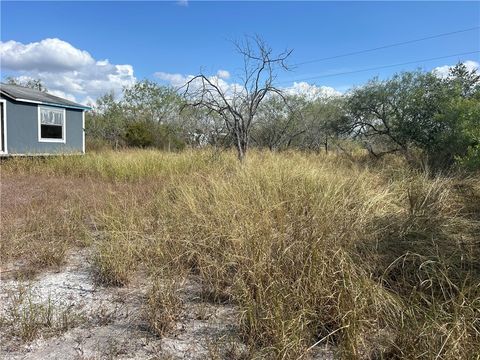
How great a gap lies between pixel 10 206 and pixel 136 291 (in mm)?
3712

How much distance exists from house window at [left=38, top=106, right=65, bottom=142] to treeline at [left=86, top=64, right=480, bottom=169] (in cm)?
422

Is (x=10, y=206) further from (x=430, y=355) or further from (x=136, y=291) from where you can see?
(x=430, y=355)

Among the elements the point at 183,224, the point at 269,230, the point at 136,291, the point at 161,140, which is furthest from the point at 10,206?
the point at 161,140

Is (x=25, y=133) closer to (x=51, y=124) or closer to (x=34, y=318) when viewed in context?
(x=51, y=124)

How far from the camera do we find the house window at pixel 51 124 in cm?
1446

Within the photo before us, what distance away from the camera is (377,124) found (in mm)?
13625

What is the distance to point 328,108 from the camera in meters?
18.3

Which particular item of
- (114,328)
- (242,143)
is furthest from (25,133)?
(114,328)

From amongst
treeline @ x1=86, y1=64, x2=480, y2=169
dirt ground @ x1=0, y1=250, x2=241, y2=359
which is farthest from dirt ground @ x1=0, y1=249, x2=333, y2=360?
treeline @ x1=86, y1=64, x2=480, y2=169

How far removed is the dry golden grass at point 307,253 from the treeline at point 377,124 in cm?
334

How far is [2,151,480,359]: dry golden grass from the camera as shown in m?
2.19

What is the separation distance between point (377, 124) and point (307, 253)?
1184 cm

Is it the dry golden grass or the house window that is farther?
the house window

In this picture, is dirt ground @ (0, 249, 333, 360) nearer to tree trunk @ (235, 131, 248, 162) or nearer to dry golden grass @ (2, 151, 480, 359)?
dry golden grass @ (2, 151, 480, 359)
